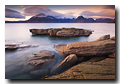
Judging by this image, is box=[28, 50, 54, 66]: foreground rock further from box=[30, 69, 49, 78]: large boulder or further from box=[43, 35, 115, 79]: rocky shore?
box=[43, 35, 115, 79]: rocky shore

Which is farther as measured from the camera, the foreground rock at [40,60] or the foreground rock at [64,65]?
the foreground rock at [40,60]

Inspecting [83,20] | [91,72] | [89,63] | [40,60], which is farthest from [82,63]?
[83,20]

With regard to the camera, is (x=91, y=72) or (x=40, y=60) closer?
(x=91, y=72)

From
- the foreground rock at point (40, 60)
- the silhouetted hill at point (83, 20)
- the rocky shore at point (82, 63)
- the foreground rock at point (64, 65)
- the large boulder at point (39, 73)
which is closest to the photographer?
the rocky shore at point (82, 63)

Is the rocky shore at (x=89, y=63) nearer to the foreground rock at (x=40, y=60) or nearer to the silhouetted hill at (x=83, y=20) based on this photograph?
the foreground rock at (x=40, y=60)

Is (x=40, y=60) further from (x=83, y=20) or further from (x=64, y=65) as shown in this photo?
(x=83, y=20)

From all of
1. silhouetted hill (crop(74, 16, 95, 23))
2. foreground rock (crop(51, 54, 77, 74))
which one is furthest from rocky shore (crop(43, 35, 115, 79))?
silhouetted hill (crop(74, 16, 95, 23))

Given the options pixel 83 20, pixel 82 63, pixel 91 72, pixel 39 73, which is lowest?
pixel 39 73

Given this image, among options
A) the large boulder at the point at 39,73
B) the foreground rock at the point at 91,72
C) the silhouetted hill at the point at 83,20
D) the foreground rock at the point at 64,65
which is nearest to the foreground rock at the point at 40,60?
the large boulder at the point at 39,73

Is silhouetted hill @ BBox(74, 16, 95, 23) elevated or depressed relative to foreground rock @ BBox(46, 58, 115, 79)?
elevated

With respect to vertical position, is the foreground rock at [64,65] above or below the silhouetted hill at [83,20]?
below
